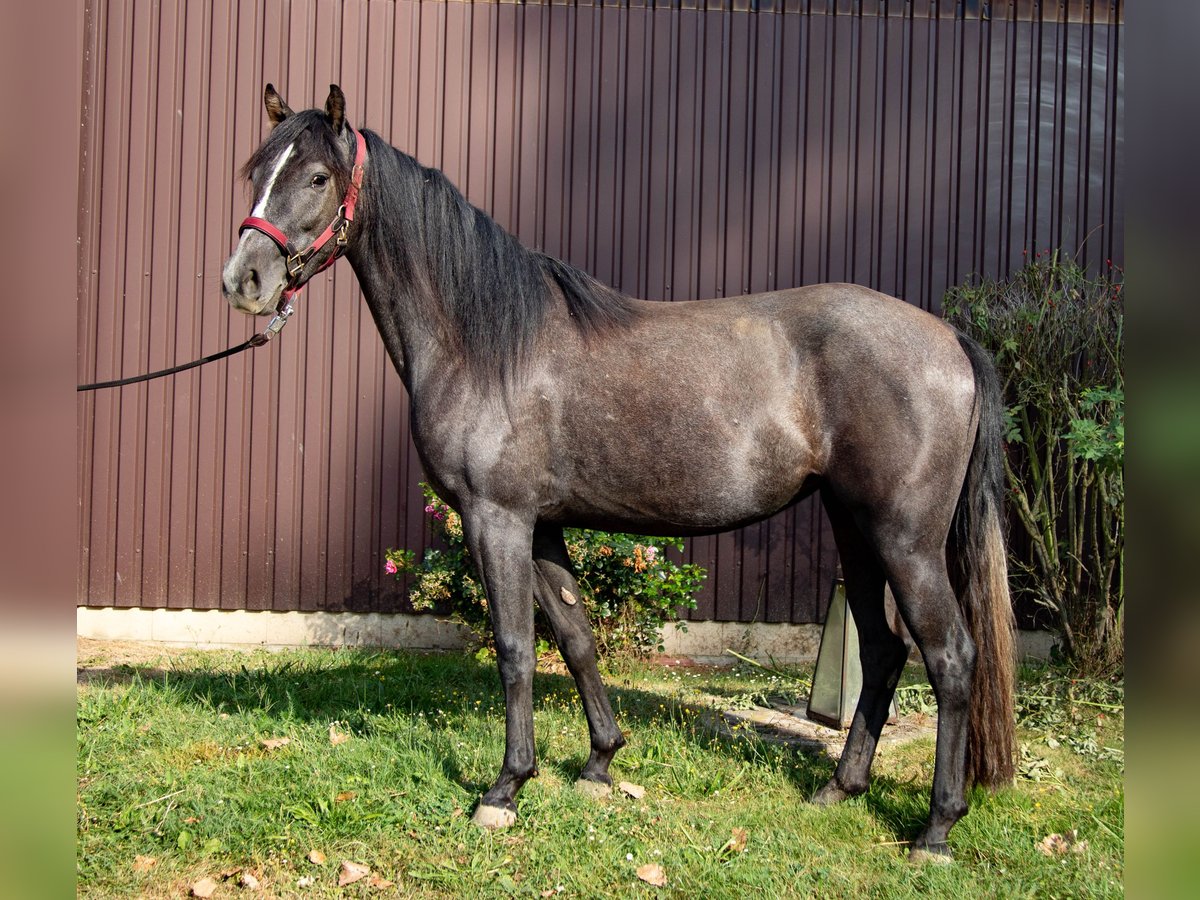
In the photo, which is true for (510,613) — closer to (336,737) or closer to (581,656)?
(581,656)

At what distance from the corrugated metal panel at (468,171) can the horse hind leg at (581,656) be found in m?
2.66

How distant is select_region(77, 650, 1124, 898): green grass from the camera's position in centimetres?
285

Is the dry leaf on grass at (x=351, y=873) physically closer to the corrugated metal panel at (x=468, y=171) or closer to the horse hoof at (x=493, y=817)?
the horse hoof at (x=493, y=817)

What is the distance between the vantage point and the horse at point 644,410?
125 inches

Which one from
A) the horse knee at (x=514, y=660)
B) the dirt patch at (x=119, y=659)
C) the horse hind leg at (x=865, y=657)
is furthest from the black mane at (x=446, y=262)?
the dirt patch at (x=119, y=659)

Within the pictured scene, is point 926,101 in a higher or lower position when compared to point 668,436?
higher

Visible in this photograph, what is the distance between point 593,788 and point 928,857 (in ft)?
4.18

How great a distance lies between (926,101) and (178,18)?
5367 millimetres

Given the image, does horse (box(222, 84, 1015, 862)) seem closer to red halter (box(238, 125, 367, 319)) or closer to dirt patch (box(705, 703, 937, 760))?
red halter (box(238, 125, 367, 319))

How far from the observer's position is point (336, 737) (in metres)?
3.91
